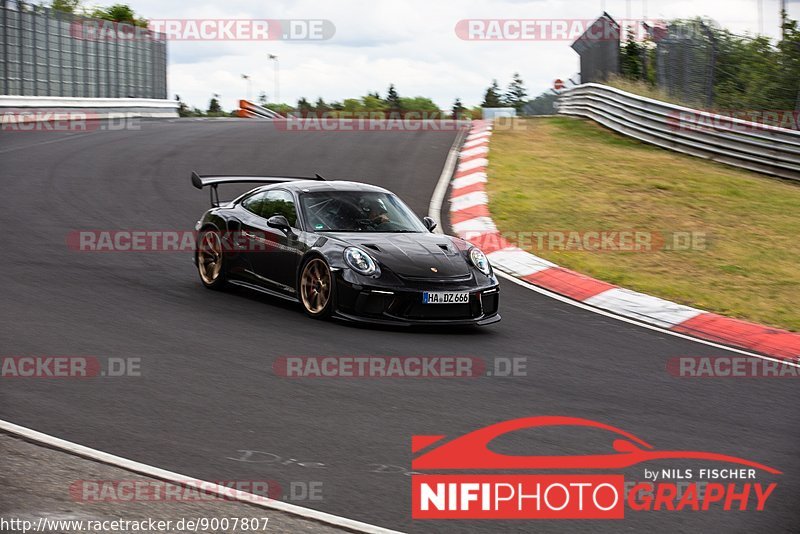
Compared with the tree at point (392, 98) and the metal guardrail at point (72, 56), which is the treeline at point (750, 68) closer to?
the metal guardrail at point (72, 56)

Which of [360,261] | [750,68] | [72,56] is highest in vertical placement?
[72,56]

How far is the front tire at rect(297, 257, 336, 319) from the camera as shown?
29.5ft

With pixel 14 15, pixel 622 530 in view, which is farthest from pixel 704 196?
pixel 14 15

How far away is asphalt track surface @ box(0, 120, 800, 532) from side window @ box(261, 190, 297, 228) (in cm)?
84

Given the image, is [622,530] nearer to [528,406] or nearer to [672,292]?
[528,406]

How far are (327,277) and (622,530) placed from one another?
478 cm

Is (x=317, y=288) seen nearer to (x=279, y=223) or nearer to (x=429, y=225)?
(x=279, y=223)

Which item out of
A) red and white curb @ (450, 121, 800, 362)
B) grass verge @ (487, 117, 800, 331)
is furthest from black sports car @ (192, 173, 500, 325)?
grass verge @ (487, 117, 800, 331)

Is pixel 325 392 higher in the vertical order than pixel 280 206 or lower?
lower

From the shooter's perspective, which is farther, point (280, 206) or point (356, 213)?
→ point (280, 206)

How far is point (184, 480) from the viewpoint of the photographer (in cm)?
498

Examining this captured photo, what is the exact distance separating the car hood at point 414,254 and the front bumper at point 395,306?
0.17 m

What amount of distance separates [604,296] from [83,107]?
76.4ft

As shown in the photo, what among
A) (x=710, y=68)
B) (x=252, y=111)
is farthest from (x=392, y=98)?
(x=710, y=68)
